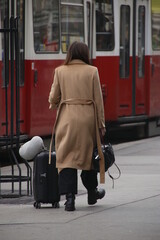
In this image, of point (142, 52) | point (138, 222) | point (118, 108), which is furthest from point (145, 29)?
point (138, 222)

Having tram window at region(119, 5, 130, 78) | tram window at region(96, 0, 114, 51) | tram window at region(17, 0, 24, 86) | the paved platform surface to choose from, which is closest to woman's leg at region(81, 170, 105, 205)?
the paved platform surface

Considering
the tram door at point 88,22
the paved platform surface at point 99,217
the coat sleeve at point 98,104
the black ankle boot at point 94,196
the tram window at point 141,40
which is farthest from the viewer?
the tram window at point 141,40

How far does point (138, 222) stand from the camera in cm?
948

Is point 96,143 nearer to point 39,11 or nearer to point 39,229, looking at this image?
point 39,229

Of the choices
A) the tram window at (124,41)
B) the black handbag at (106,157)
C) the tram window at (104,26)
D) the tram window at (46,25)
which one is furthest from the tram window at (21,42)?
the black handbag at (106,157)

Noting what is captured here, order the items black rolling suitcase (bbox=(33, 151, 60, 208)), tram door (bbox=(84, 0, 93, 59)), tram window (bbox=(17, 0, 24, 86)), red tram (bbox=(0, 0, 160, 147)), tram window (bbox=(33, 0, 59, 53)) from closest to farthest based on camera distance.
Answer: black rolling suitcase (bbox=(33, 151, 60, 208)), tram window (bbox=(17, 0, 24, 86)), red tram (bbox=(0, 0, 160, 147)), tram window (bbox=(33, 0, 59, 53)), tram door (bbox=(84, 0, 93, 59))

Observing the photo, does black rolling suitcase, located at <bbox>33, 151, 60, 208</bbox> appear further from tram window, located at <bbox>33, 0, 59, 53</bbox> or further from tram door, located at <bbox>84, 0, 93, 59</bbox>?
tram door, located at <bbox>84, 0, 93, 59</bbox>

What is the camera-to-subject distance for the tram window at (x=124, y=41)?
66.3 ft

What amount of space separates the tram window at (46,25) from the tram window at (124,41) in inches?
128

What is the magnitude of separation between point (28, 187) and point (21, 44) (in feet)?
15.5

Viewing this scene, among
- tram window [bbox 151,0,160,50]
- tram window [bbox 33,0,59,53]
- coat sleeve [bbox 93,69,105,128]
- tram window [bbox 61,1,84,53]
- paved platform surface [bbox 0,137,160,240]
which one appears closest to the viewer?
paved platform surface [bbox 0,137,160,240]

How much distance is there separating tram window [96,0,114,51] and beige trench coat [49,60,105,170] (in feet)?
29.9

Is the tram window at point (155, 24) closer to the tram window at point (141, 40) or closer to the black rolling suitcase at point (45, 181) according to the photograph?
the tram window at point (141, 40)

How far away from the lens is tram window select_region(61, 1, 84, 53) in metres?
17.4
